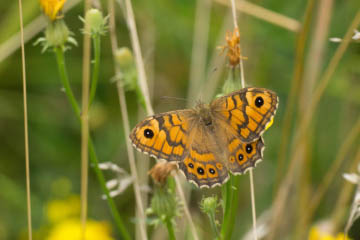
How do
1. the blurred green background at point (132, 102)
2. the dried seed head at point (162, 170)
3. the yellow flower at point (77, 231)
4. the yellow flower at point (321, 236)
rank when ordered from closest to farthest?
the dried seed head at point (162, 170) → the yellow flower at point (321, 236) → the yellow flower at point (77, 231) → the blurred green background at point (132, 102)

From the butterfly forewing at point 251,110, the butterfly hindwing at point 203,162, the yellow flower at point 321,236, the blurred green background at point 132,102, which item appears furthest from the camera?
the blurred green background at point 132,102

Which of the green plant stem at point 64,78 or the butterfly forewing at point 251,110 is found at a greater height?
the green plant stem at point 64,78

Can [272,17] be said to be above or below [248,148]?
above

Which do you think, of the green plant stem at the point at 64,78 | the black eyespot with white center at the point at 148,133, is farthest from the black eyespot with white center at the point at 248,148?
the green plant stem at the point at 64,78

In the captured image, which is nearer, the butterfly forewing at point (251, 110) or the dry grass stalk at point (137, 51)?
the butterfly forewing at point (251, 110)

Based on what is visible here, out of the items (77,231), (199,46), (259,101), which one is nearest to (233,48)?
(259,101)

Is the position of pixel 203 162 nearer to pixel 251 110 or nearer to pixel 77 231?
pixel 251 110

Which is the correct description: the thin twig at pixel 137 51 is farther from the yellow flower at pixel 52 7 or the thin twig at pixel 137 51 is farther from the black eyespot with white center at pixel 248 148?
the black eyespot with white center at pixel 248 148
